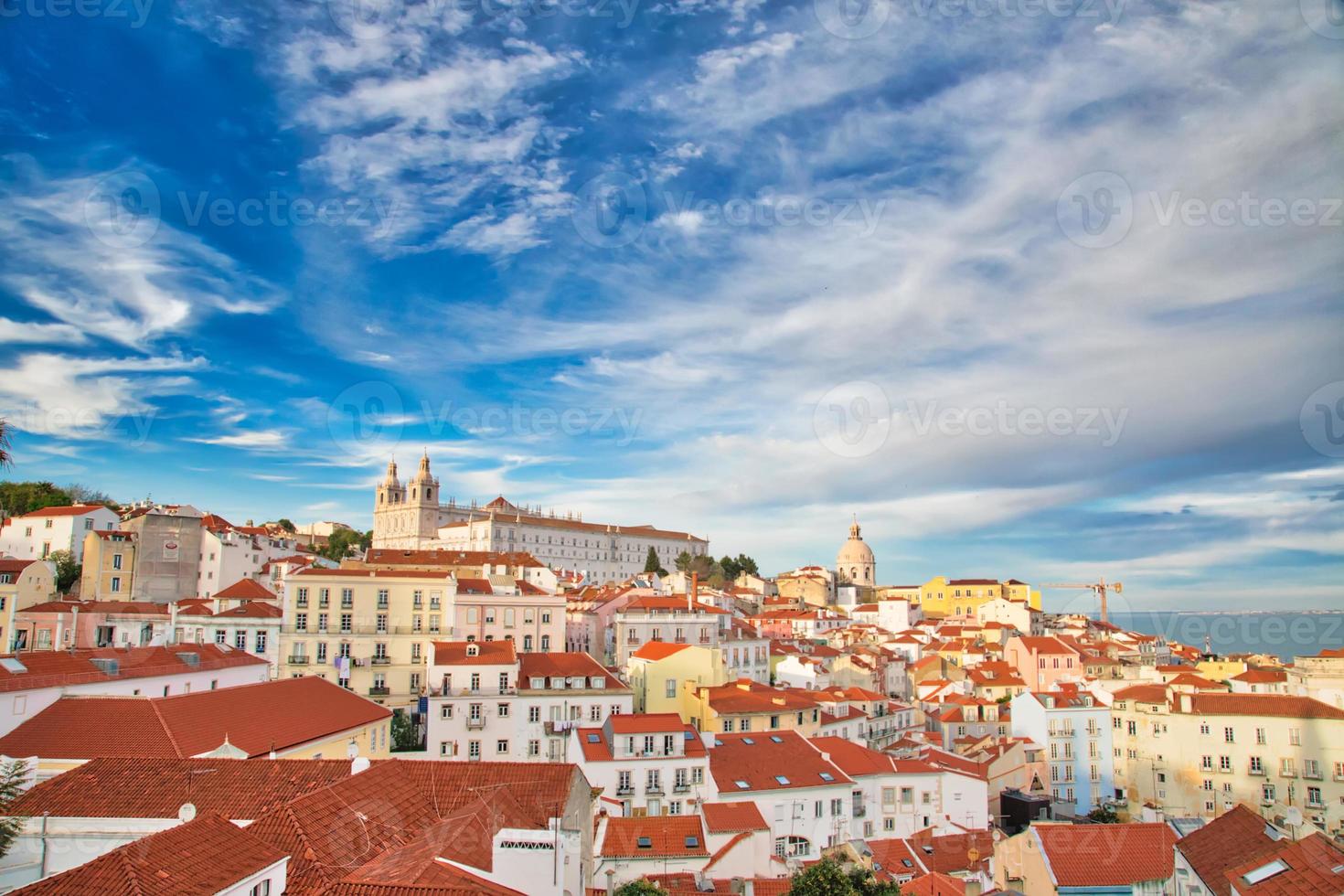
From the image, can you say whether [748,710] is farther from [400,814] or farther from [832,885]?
[400,814]

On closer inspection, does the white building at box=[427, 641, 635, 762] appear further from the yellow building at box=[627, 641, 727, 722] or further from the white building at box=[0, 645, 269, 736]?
the white building at box=[0, 645, 269, 736]

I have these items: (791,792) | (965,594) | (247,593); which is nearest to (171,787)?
(791,792)

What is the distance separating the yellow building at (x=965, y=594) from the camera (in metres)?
130

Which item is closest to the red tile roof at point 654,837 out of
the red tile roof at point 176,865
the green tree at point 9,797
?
the green tree at point 9,797

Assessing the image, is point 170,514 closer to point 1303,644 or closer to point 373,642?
point 373,642

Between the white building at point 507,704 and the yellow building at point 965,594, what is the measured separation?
9696cm

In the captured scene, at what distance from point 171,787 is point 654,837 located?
650 inches

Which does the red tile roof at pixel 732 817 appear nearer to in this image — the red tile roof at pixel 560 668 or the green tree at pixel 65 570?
the red tile roof at pixel 560 668

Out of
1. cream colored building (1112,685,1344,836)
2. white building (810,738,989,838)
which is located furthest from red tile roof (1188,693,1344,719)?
white building (810,738,989,838)

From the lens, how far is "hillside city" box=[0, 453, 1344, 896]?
15766 mm

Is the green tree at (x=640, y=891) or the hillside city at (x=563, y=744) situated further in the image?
the green tree at (x=640, y=891)

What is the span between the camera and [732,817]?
33.0m

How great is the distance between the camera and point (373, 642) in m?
47.8

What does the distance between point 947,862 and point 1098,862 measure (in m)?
9.40
